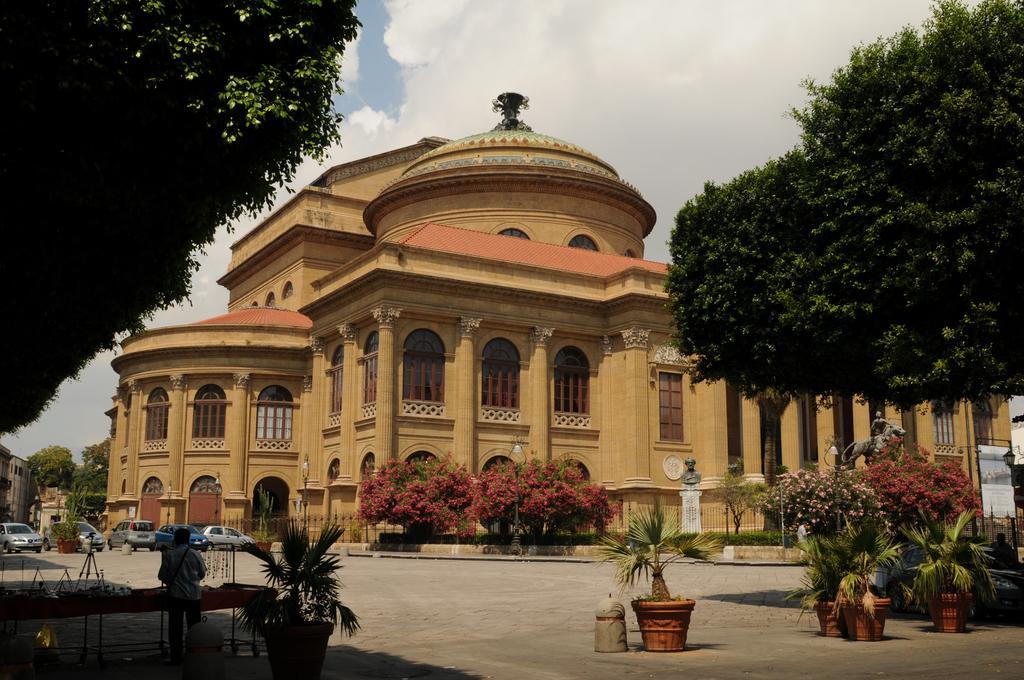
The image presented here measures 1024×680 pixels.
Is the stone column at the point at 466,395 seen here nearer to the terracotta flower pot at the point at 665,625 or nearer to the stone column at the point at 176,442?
the stone column at the point at 176,442

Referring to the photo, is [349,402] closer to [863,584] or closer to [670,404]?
[670,404]

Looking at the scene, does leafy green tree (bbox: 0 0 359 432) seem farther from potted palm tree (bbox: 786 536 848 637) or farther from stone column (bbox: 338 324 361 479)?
stone column (bbox: 338 324 361 479)

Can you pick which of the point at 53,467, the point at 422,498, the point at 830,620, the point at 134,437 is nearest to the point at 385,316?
the point at 422,498

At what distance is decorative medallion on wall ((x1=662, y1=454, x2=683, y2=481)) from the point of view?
4809cm

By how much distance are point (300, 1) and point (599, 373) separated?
39.9 m

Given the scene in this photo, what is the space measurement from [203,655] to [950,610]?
1096cm

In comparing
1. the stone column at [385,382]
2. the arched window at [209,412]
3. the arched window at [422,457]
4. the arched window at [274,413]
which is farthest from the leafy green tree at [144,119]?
the arched window at [209,412]

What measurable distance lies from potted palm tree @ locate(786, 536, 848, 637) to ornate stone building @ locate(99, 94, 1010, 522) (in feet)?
86.9

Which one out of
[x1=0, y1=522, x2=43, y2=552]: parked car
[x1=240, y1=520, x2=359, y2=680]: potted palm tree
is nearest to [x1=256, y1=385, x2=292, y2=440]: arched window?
[x1=0, y1=522, x2=43, y2=552]: parked car

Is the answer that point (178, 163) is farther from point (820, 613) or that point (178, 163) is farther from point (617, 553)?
point (820, 613)

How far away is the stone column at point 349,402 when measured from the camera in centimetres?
4562

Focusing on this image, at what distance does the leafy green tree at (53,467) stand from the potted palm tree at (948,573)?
138m

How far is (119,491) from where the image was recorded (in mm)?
56625

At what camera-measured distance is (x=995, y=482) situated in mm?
43562
